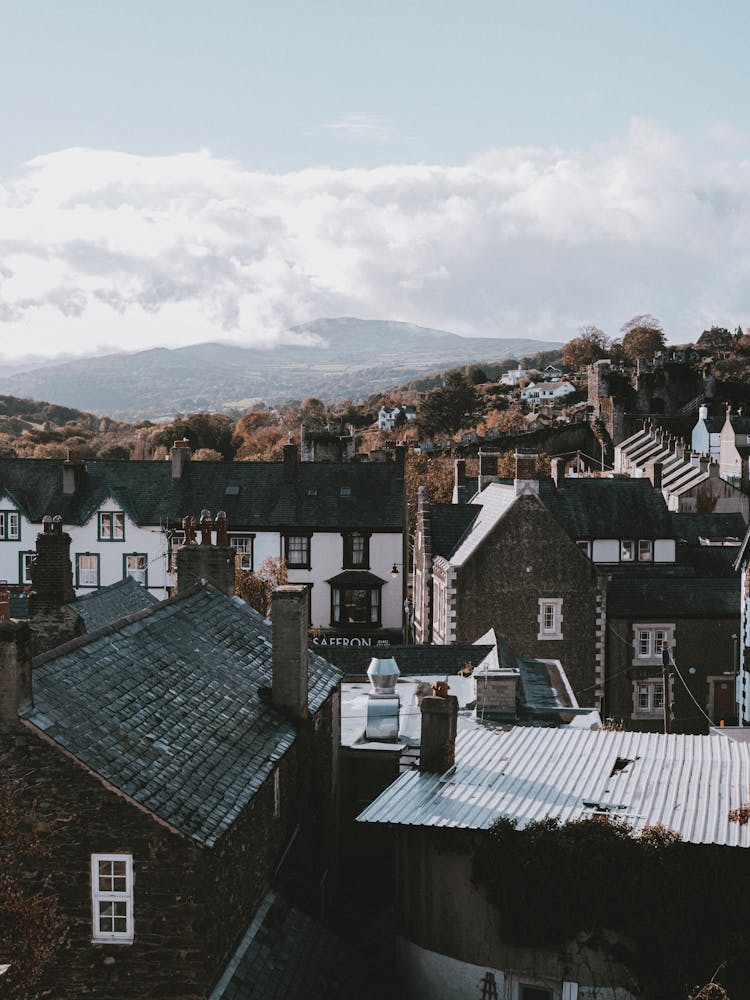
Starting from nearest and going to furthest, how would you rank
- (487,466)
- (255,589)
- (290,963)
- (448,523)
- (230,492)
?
(290,963) < (255,589) < (448,523) < (487,466) < (230,492)

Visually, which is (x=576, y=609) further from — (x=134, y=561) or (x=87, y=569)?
(x=87, y=569)

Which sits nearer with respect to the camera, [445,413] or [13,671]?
[13,671]

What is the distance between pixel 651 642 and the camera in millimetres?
46719

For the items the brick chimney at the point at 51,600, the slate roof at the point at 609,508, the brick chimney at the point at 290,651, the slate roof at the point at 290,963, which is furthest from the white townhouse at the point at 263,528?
the slate roof at the point at 290,963

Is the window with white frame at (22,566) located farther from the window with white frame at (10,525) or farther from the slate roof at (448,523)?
the slate roof at (448,523)

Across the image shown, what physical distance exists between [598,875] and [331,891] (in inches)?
326

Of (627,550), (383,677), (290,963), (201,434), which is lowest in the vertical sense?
(290,963)

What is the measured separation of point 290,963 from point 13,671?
22.7ft

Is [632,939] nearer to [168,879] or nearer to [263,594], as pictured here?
[168,879]

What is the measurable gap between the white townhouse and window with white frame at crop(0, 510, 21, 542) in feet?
0.18

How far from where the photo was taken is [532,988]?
17484mm

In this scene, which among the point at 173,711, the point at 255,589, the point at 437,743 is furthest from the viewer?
the point at 255,589

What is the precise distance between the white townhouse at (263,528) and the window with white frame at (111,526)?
5cm

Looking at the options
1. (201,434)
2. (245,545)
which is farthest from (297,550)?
(201,434)
